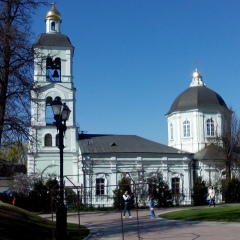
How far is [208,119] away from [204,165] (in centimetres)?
768

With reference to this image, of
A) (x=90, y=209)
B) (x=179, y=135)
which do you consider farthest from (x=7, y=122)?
(x=179, y=135)

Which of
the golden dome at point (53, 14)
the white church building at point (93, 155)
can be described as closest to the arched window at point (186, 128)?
the white church building at point (93, 155)

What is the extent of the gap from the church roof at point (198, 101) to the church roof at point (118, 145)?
8189mm

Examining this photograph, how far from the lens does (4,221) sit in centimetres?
1659

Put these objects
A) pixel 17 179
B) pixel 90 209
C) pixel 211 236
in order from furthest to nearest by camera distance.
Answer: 1. pixel 17 179
2. pixel 90 209
3. pixel 211 236

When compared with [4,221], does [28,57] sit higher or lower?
higher

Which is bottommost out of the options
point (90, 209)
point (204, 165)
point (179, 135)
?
point (90, 209)

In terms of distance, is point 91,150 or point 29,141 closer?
point 29,141

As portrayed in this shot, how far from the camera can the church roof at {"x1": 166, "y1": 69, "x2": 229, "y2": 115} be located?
56438 millimetres

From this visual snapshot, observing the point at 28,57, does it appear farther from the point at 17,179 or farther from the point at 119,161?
the point at 119,161

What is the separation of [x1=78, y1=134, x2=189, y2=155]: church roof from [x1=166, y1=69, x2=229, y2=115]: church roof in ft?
26.9

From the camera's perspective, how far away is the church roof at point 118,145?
47606 millimetres

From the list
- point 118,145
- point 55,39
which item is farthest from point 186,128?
point 55,39

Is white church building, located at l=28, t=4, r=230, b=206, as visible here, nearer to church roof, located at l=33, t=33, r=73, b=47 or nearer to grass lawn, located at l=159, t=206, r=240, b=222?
church roof, located at l=33, t=33, r=73, b=47
